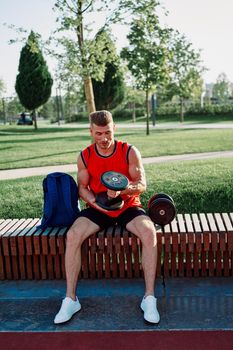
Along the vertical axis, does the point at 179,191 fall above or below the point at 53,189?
below

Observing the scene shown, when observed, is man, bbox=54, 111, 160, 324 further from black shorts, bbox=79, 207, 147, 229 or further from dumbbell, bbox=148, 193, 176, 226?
dumbbell, bbox=148, 193, 176, 226

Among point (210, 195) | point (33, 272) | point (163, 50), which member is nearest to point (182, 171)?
point (210, 195)

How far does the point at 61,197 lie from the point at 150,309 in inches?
54.9

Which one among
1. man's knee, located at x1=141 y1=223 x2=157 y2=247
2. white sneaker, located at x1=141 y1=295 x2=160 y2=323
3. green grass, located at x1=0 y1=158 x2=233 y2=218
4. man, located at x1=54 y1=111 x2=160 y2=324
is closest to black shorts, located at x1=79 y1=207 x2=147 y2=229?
man, located at x1=54 y1=111 x2=160 y2=324

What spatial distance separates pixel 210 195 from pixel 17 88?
2594 cm

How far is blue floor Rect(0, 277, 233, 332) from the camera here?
356cm

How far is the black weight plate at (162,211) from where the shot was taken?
4.23 m

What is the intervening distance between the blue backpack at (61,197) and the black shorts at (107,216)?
0.13 m

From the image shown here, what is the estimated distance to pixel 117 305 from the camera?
12.8 feet

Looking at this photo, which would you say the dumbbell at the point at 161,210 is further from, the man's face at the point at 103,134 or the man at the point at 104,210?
the man's face at the point at 103,134

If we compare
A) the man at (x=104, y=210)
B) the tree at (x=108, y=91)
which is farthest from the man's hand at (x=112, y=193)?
the tree at (x=108, y=91)

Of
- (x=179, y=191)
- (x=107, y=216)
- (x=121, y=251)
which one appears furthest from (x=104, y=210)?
(x=179, y=191)

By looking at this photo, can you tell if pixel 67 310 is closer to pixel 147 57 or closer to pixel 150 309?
pixel 150 309

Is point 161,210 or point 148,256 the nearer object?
point 148,256
